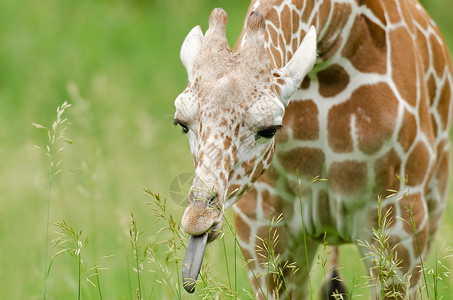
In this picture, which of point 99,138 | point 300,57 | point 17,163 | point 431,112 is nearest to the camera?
point 300,57

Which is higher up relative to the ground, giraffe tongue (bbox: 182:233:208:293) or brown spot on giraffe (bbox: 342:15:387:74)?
brown spot on giraffe (bbox: 342:15:387:74)

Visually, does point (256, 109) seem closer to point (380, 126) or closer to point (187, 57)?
point (187, 57)

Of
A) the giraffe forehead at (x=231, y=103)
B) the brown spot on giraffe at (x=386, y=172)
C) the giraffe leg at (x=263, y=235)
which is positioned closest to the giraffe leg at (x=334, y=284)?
the giraffe leg at (x=263, y=235)

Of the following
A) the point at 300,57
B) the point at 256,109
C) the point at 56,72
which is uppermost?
the point at 56,72

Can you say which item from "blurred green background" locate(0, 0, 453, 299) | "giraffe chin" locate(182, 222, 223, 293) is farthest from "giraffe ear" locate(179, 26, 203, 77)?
"blurred green background" locate(0, 0, 453, 299)

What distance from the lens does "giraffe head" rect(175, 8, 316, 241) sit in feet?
8.84

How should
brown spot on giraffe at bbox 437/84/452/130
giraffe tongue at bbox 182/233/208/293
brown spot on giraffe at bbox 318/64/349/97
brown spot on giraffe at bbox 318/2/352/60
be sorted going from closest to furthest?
giraffe tongue at bbox 182/233/208/293, brown spot on giraffe at bbox 318/2/352/60, brown spot on giraffe at bbox 318/64/349/97, brown spot on giraffe at bbox 437/84/452/130

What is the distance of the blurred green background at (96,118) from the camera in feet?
18.8

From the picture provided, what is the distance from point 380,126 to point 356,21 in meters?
0.45

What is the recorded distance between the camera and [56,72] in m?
8.82

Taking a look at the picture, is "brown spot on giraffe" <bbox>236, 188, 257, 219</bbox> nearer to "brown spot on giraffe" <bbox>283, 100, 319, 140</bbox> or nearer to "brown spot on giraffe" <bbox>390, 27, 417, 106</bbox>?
"brown spot on giraffe" <bbox>283, 100, 319, 140</bbox>

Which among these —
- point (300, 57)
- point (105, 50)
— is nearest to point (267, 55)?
point (300, 57)

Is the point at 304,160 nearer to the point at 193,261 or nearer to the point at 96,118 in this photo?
the point at 193,261

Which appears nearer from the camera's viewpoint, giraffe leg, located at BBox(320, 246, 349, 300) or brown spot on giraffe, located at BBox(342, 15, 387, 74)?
brown spot on giraffe, located at BBox(342, 15, 387, 74)
